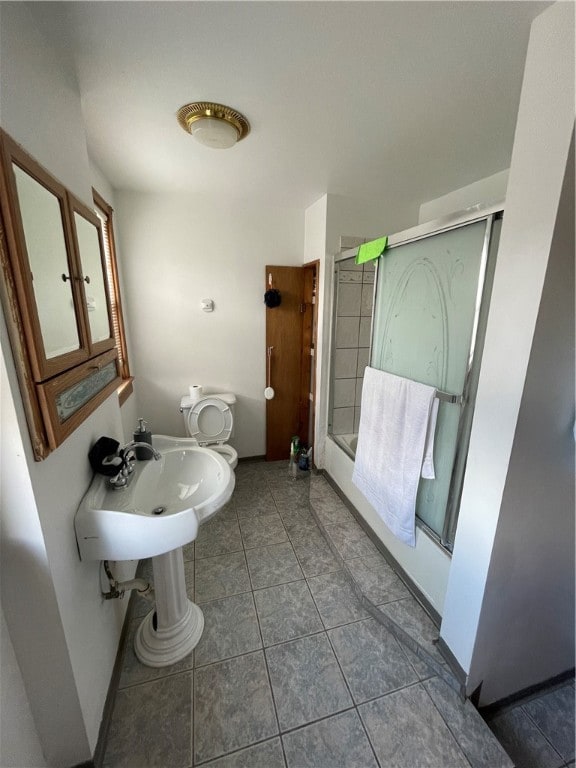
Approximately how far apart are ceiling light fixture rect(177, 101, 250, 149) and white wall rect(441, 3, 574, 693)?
106 cm

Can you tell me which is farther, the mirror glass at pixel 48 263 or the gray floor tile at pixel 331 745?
the gray floor tile at pixel 331 745

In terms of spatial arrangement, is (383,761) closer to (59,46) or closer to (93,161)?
(59,46)

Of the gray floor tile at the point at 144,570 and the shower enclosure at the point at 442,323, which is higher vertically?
the shower enclosure at the point at 442,323

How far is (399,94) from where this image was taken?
1179mm

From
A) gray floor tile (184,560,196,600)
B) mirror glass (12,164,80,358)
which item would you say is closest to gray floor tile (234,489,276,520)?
gray floor tile (184,560,196,600)

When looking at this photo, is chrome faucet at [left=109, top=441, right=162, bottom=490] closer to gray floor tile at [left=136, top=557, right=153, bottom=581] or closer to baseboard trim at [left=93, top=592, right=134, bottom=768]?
baseboard trim at [left=93, top=592, right=134, bottom=768]

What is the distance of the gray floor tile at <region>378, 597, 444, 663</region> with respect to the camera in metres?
1.37

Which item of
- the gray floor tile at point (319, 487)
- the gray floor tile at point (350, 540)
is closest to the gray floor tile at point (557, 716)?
the gray floor tile at point (350, 540)

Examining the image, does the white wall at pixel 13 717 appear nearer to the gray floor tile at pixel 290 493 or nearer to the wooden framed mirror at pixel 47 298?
the wooden framed mirror at pixel 47 298

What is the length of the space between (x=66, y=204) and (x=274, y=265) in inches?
70.5

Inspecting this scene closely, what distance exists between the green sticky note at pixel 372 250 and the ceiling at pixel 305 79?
440mm

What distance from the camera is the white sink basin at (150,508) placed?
38.9 inches

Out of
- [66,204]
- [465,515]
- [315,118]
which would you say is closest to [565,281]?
[465,515]

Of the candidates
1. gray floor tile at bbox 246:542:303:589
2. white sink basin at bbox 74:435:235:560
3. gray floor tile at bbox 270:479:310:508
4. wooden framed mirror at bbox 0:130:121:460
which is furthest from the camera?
gray floor tile at bbox 270:479:310:508
